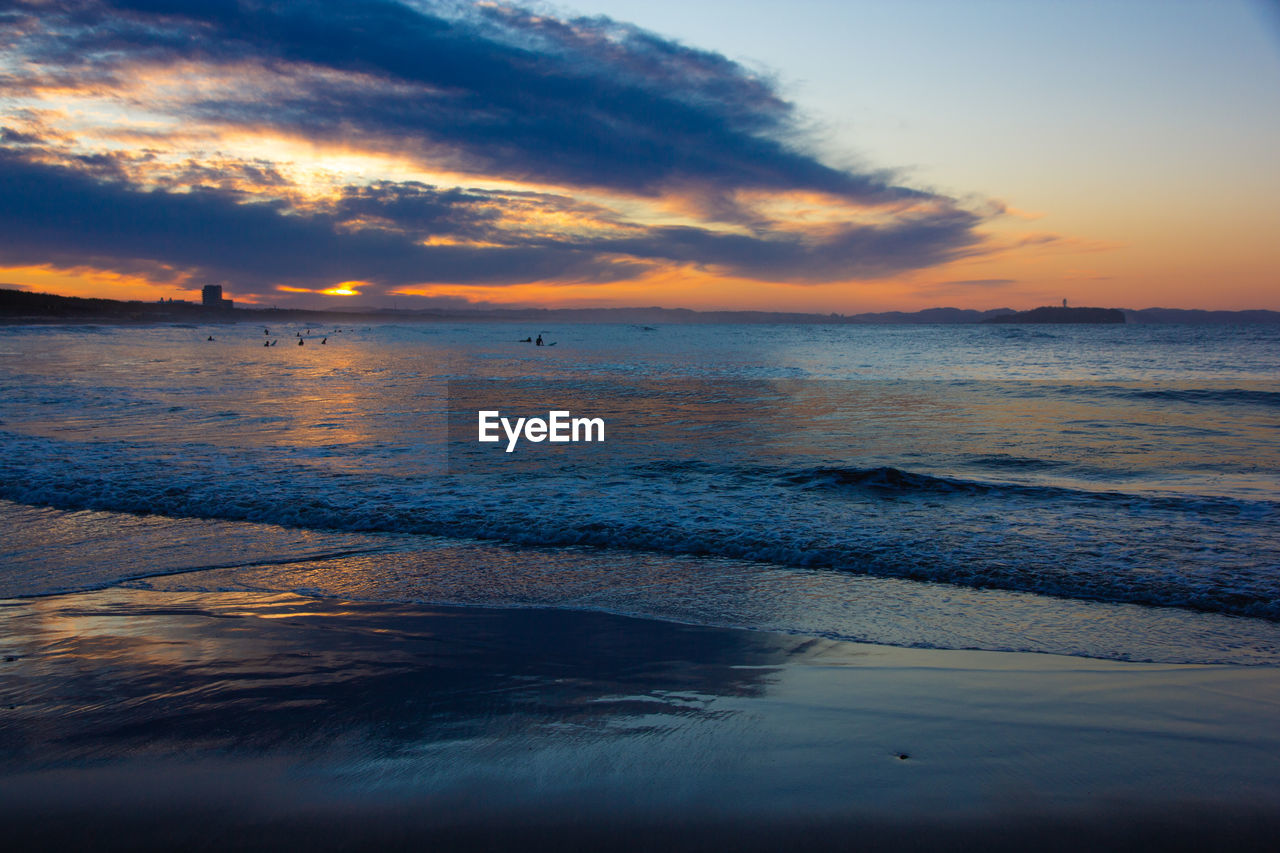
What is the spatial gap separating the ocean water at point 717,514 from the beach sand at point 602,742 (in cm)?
88

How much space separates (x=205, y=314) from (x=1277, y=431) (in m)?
203

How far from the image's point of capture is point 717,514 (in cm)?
873

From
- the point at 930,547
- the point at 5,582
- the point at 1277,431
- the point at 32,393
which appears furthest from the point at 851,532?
the point at 32,393

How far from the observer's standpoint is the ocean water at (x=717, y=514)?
19.0 ft

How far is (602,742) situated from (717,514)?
17.9 feet

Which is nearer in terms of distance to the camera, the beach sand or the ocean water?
the beach sand

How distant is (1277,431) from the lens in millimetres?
15992

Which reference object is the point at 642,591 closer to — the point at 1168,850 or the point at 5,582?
the point at 1168,850

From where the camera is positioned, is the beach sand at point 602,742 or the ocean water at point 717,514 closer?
the beach sand at point 602,742

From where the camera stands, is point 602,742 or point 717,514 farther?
point 717,514

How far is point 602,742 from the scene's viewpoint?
3.40 metres

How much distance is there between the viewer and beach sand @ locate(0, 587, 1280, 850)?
9.07 ft

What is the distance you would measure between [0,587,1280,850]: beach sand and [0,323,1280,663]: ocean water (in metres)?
0.88

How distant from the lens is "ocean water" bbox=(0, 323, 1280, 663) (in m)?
5.78
